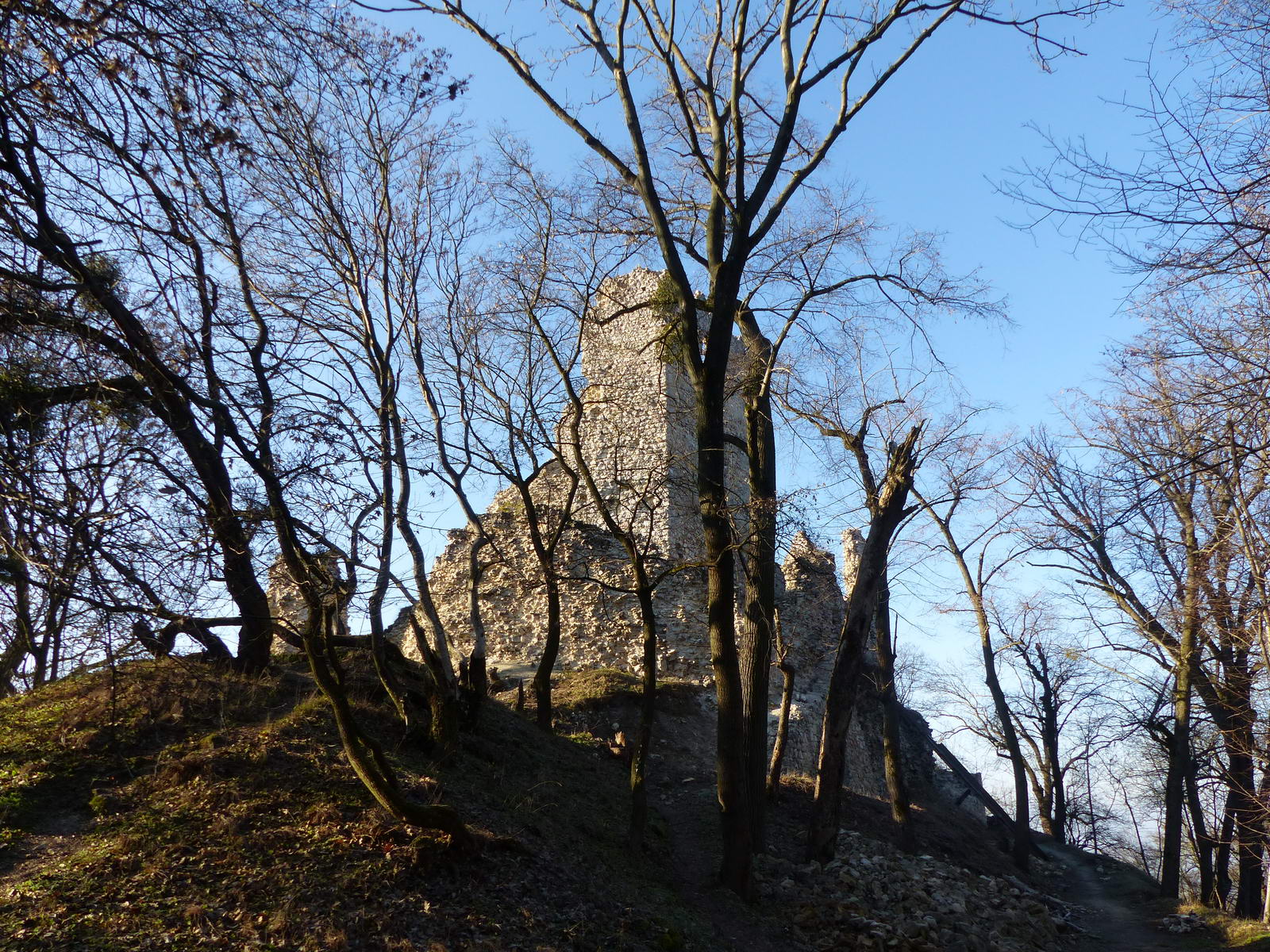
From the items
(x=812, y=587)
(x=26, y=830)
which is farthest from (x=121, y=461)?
(x=812, y=587)

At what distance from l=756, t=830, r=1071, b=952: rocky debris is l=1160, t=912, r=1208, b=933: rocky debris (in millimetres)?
1822

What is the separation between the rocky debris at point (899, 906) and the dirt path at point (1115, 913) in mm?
712

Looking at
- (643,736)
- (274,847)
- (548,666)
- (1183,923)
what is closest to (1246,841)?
(1183,923)

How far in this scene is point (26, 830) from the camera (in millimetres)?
5738

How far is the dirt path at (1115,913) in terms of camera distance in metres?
10.1

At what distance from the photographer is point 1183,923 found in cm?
1111

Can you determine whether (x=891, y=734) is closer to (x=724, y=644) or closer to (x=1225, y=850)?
(x=1225, y=850)

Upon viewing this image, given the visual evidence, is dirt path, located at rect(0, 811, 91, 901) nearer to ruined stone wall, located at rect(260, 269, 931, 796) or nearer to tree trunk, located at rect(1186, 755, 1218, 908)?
ruined stone wall, located at rect(260, 269, 931, 796)

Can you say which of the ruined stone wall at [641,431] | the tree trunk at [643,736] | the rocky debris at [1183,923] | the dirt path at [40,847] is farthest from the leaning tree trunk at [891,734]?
the dirt path at [40,847]

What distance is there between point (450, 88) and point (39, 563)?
4203mm

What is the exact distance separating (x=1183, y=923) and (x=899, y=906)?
17.1 feet

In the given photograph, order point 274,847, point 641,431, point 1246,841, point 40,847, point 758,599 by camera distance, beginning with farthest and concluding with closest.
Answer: point 641,431, point 1246,841, point 758,599, point 274,847, point 40,847

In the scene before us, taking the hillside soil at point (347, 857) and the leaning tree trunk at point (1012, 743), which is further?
the leaning tree trunk at point (1012, 743)

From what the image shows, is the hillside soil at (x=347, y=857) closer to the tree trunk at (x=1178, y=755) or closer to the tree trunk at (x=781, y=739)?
the tree trunk at (x=781, y=739)
